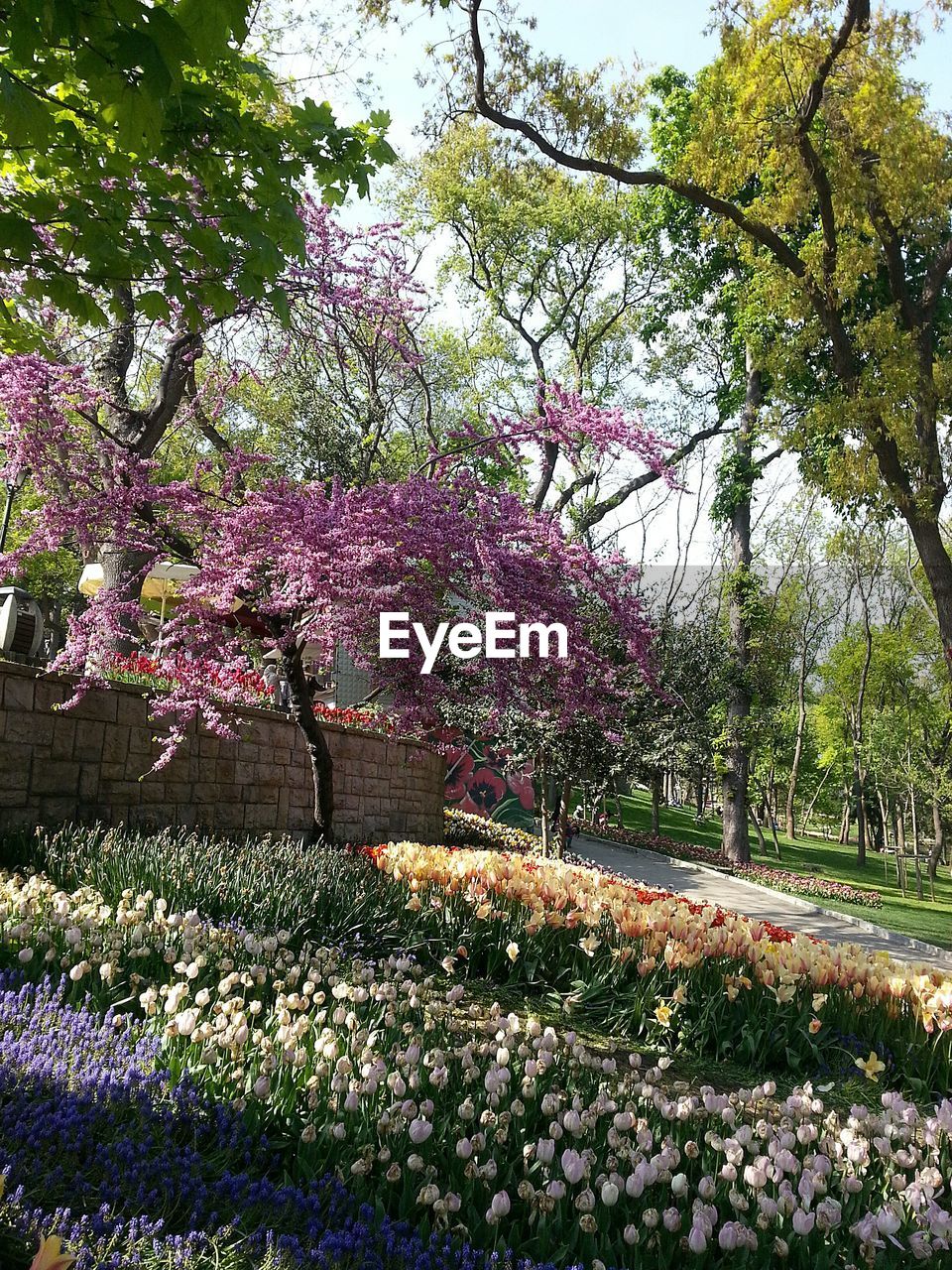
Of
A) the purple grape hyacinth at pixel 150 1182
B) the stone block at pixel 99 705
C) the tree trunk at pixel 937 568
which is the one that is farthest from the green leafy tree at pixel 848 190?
the purple grape hyacinth at pixel 150 1182

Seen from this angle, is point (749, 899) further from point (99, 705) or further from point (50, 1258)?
point (50, 1258)

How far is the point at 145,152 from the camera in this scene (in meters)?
4.48

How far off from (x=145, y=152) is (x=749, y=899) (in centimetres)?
1419

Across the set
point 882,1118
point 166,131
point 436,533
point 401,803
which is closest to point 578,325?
point 401,803

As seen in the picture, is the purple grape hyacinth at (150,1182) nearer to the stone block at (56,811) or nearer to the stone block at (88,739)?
the stone block at (56,811)

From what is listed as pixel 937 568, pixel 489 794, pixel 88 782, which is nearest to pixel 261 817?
pixel 88 782

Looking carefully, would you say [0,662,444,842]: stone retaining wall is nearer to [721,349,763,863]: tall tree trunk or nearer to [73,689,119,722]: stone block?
[73,689,119,722]: stone block

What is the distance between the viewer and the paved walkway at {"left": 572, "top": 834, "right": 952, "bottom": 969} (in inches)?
483

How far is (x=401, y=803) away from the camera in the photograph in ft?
45.4

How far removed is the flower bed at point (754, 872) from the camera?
1850 centimetres

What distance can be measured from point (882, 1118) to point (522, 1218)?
1.42 meters

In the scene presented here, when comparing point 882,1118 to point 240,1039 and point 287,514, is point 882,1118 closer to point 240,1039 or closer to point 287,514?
point 240,1039

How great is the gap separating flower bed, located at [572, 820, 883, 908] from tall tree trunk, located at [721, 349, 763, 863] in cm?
87

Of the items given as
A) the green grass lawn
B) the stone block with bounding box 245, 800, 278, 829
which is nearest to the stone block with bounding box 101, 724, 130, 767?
the stone block with bounding box 245, 800, 278, 829
